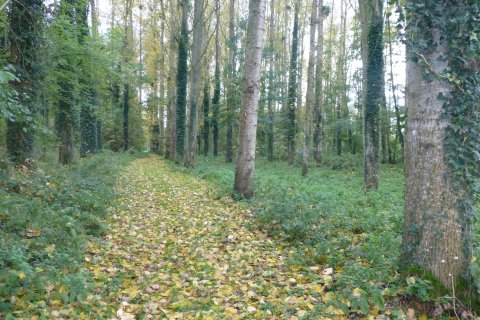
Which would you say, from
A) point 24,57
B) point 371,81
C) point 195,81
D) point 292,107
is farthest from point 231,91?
point 24,57

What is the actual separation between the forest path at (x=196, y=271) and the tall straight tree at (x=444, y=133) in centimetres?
135

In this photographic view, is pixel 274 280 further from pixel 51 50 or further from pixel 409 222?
pixel 51 50

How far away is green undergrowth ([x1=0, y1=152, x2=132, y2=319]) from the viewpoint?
3.30 m

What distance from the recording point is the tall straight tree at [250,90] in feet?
28.7

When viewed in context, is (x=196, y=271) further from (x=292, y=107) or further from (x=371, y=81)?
(x=292, y=107)

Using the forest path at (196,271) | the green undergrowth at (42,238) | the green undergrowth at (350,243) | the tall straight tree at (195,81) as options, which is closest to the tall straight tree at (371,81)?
the green undergrowth at (350,243)

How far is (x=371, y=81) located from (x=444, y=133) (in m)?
9.03

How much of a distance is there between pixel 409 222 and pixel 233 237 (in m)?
3.30

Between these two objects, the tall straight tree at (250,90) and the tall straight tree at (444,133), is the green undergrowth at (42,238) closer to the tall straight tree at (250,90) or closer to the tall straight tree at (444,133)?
the tall straight tree at (250,90)

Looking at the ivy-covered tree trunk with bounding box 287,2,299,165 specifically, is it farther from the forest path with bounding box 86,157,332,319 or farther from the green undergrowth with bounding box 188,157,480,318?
the forest path with bounding box 86,157,332,319

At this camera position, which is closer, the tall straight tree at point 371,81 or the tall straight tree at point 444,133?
the tall straight tree at point 444,133

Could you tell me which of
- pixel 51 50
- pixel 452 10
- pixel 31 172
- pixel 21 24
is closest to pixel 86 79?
pixel 51 50

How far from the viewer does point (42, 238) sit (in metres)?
4.38

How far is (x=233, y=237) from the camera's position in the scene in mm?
6145
